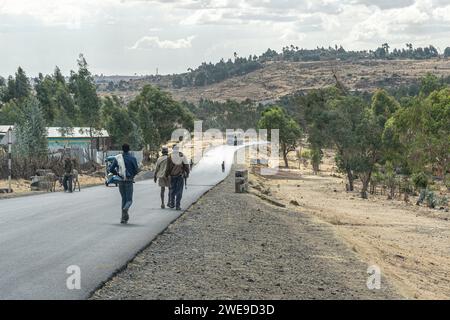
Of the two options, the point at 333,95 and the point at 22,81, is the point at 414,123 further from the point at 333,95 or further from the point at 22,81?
the point at 22,81

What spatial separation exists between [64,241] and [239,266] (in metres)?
3.67

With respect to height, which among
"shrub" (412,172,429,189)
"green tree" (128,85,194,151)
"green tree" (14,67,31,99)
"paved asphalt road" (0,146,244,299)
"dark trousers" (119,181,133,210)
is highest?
"green tree" (14,67,31,99)

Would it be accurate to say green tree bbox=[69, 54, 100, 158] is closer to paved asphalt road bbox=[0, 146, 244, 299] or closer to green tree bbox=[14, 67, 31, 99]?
paved asphalt road bbox=[0, 146, 244, 299]

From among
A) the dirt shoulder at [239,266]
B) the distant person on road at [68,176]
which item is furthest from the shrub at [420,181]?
the dirt shoulder at [239,266]

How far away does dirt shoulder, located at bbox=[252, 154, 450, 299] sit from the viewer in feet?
53.9

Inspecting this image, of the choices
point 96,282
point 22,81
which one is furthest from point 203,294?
point 22,81

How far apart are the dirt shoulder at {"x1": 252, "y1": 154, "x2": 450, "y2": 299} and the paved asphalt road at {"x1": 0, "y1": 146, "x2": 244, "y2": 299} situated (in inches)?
191

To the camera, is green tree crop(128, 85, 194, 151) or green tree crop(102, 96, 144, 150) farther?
green tree crop(128, 85, 194, 151)

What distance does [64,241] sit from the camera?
47.9ft

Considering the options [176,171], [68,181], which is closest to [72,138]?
[68,181]

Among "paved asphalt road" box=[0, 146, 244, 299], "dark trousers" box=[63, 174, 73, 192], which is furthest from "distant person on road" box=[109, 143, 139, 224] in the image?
"dark trousers" box=[63, 174, 73, 192]

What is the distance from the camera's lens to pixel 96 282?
414 inches

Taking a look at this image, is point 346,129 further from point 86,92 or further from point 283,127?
point 283,127

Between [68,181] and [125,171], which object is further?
[68,181]
